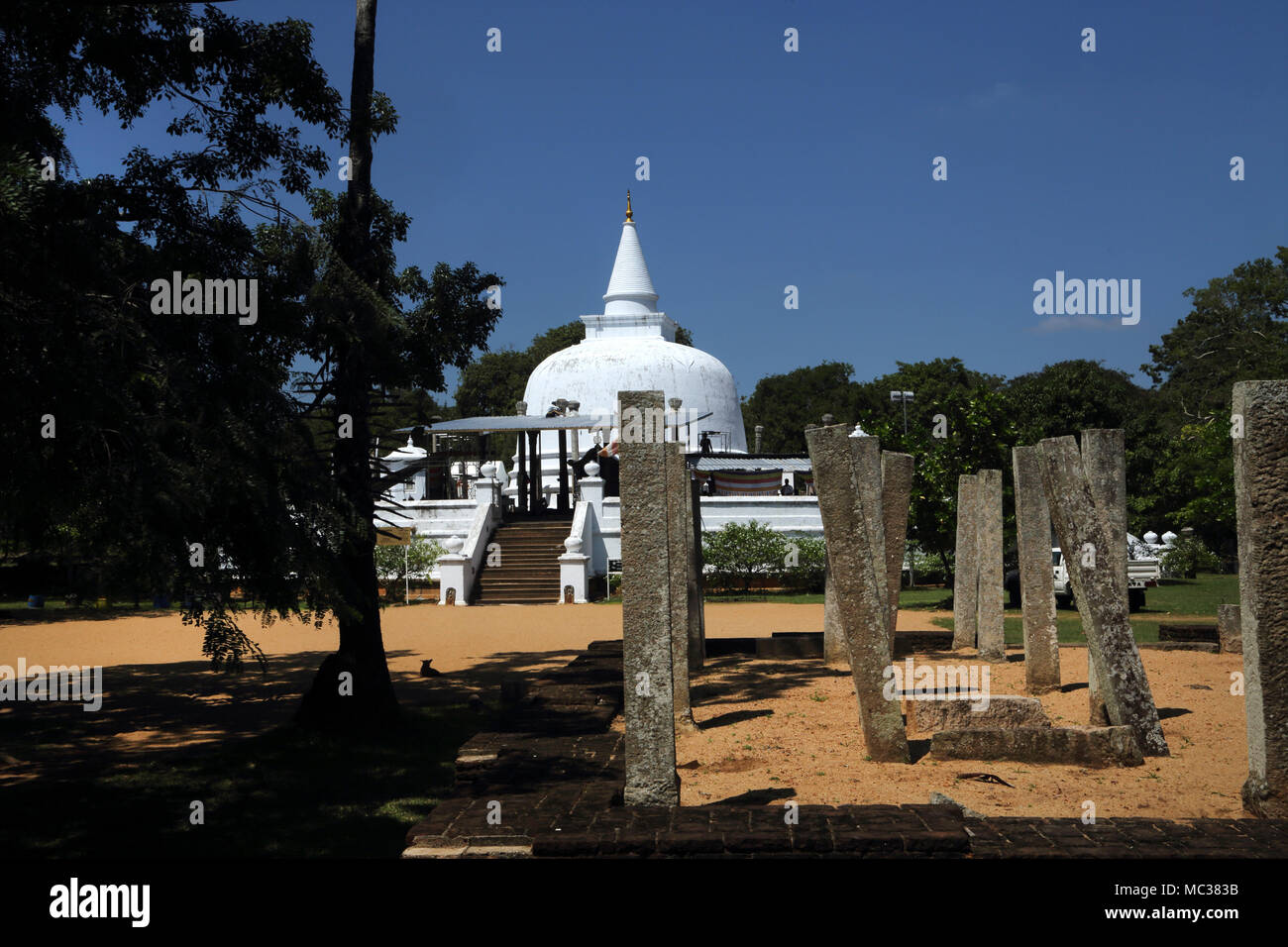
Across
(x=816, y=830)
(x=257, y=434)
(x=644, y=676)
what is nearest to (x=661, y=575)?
(x=644, y=676)

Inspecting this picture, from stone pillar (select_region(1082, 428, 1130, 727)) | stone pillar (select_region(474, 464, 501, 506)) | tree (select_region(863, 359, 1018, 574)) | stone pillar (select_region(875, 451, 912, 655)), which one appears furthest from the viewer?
stone pillar (select_region(474, 464, 501, 506))

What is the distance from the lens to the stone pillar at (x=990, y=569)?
10281mm

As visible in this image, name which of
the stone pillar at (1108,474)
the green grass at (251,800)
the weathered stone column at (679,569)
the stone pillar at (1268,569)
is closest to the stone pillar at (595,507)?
the weathered stone column at (679,569)

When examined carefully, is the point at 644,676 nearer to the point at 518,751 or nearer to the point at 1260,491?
the point at 518,751

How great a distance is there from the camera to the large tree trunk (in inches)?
334

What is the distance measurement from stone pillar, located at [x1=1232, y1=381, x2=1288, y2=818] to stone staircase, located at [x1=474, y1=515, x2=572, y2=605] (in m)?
17.5

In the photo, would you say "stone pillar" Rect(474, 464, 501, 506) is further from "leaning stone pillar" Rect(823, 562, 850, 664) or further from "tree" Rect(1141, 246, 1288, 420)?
"tree" Rect(1141, 246, 1288, 420)

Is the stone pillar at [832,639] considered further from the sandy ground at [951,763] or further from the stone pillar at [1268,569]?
the stone pillar at [1268,569]

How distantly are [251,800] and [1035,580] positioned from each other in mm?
6359

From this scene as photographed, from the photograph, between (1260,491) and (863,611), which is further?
(863,611)

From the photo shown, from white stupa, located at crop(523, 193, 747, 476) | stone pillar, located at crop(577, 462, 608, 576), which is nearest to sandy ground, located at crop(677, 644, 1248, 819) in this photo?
stone pillar, located at crop(577, 462, 608, 576)

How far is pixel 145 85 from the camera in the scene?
749cm

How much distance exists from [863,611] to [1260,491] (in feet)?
7.56

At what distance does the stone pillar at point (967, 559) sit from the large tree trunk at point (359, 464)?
5804 millimetres
